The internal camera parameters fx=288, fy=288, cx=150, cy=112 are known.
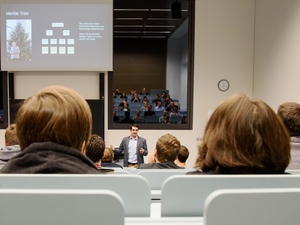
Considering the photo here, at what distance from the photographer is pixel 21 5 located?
5711 mm

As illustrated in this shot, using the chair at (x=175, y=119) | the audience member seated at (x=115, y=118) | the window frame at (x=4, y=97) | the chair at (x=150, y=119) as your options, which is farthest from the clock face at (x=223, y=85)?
the window frame at (x=4, y=97)

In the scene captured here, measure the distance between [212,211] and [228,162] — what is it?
1.31ft

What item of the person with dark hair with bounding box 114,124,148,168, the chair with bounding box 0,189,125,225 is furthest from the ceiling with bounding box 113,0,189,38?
the chair with bounding box 0,189,125,225

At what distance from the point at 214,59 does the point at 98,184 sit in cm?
551

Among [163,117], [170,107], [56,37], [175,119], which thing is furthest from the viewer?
[170,107]

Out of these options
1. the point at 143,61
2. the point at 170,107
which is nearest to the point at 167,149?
the point at 170,107

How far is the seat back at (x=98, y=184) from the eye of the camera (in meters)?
0.92

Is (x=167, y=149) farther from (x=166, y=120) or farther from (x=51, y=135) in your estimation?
(x=166, y=120)

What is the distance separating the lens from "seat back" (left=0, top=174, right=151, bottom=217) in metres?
0.92

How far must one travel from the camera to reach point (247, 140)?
1.07 metres

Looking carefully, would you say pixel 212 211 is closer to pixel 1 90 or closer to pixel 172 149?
pixel 172 149

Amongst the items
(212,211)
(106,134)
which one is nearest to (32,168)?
(212,211)

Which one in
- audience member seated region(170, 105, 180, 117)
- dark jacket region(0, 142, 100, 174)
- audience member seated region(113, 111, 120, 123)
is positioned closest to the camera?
dark jacket region(0, 142, 100, 174)

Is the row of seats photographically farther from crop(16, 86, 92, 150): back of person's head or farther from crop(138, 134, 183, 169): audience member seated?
crop(138, 134, 183, 169): audience member seated
